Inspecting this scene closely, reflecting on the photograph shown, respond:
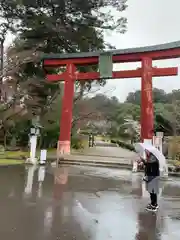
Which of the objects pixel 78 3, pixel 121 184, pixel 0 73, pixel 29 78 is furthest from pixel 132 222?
pixel 78 3

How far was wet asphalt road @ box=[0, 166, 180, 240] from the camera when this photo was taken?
530 centimetres

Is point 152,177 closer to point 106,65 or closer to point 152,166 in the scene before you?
point 152,166

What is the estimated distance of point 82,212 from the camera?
680 cm

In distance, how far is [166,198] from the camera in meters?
9.08

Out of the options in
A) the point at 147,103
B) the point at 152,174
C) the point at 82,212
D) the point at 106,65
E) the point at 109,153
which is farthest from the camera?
the point at 109,153

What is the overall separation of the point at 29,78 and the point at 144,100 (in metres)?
9.92

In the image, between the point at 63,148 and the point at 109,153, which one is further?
the point at 109,153

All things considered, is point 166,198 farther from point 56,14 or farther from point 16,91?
Answer: point 56,14

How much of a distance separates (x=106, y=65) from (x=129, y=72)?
62.9 inches

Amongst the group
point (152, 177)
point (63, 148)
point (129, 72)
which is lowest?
point (152, 177)

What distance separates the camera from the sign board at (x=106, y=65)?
20.7 metres

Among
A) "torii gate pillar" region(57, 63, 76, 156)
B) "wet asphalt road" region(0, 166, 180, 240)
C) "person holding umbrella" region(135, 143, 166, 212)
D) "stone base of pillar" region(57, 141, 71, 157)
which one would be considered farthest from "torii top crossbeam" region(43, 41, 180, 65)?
"person holding umbrella" region(135, 143, 166, 212)

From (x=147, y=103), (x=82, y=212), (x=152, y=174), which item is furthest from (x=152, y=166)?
(x=147, y=103)

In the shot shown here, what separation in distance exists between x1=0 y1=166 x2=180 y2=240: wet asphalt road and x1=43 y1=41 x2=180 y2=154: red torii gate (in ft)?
29.7
